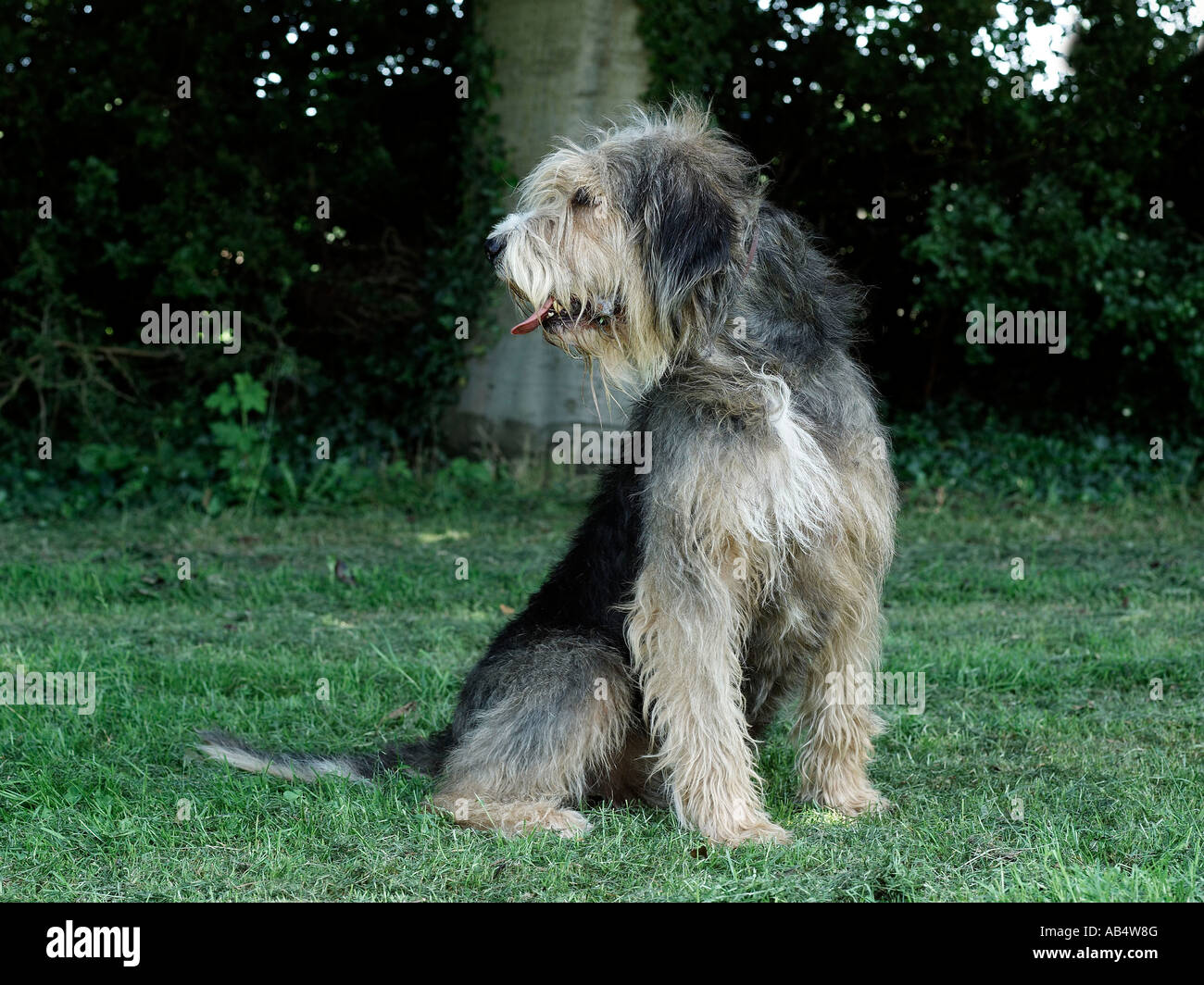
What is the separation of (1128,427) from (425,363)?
624 cm

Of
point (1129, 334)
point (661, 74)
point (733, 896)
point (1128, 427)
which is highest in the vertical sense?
point (661, 74)

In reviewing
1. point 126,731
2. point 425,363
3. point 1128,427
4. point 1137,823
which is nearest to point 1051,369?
point 1128,427

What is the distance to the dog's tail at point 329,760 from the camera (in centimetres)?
429

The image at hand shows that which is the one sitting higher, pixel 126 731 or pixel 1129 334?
pixel 1129 334

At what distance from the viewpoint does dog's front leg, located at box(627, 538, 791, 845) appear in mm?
3693

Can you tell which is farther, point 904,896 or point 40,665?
point 40,665

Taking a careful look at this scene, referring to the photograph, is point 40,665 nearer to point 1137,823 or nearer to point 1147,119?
point 1137,823

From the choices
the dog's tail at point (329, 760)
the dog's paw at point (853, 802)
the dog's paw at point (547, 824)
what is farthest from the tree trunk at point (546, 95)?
the dog's paw at point (547, 824)

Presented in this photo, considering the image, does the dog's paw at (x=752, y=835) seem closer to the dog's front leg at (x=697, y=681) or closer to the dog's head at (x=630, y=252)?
the dog's front leg at (x=697, y=681)

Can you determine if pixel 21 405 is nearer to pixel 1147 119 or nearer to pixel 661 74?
pixel 661 74

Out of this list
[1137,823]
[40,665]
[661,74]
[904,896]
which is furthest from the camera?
[661,74]

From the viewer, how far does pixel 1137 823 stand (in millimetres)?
3758

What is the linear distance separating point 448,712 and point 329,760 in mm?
1030
